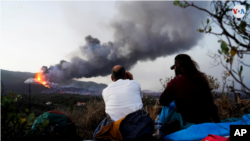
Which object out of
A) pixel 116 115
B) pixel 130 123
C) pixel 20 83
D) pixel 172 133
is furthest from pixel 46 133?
pixel 20 83

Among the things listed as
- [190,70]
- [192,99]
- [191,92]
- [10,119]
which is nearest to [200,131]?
[192,99]

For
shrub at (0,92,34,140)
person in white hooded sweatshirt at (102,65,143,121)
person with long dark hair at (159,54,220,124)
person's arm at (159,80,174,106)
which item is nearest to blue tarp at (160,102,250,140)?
person with long dark hair at (159,54,220,124)

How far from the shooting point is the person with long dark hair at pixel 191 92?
327 cm

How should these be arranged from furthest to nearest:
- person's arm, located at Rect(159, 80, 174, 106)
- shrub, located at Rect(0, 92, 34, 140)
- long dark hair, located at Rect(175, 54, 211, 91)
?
1. person's arm, located at Rect(159, 80, 174, 106)
2. long dark hair, located at Rect(175, 54, 211, 91)
3. shrub, located at Rect(0, 92, 34, 140)

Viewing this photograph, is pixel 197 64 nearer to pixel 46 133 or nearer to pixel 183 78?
pixel 183 78

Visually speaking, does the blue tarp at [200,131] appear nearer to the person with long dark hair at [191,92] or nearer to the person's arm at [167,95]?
the person with long dark hair at [191,92]

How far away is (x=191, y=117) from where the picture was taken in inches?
134

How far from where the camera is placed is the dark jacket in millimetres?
3273

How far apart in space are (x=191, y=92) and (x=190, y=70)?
0.43 meters

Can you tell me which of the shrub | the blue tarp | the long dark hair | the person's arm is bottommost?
the blue tarp

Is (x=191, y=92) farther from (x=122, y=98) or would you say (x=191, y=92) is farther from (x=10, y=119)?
(x=10, y=119)

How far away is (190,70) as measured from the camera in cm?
336

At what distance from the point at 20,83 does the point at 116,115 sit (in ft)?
317

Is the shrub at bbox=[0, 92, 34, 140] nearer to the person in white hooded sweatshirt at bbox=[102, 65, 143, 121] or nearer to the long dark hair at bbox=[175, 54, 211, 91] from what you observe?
the person in white hooded sweatshirt at bbox=[102, 65, 143, 121]
